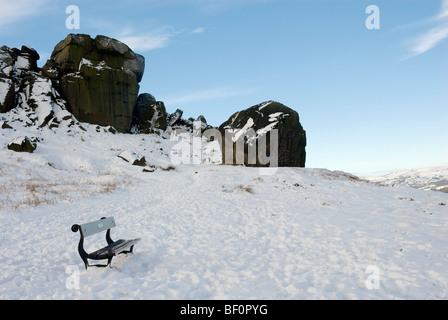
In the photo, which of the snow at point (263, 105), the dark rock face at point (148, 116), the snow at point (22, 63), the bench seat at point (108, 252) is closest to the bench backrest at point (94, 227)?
the bench seat at point (108, 252)

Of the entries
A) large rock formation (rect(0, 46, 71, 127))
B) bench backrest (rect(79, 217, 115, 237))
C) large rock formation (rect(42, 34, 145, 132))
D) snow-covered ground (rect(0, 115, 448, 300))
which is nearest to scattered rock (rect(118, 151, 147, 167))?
snow-covered ground (rect(0, 115, 448, 300))

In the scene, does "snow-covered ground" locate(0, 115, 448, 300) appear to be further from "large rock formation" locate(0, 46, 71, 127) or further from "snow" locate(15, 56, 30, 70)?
"snow" locate(15, 56, 30, 70)

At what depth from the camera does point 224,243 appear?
7.44 meters

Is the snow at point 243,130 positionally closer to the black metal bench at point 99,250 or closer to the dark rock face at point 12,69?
the black metal bench at point 99,250

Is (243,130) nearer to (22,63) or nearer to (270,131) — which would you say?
(270,131)

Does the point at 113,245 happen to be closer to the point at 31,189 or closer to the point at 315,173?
the point at 31,189

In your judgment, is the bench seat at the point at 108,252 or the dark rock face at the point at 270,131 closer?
the bench seat at the point at 108,252

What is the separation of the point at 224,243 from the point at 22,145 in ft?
81.0

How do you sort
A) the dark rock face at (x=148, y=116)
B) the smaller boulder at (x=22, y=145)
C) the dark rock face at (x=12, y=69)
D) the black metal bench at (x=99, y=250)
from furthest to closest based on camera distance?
the dark rock face at (x=148, y=116) → the dark rock face at (x=12, y=69) → the smaller boulder at (x=22, y=145) → the black metal bench at (x=99, y=250)

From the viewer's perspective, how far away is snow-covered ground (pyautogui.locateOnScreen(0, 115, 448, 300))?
472 cm

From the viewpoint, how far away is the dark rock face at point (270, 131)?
2712 centimetres

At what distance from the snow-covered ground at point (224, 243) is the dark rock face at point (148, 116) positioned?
1169 inches
